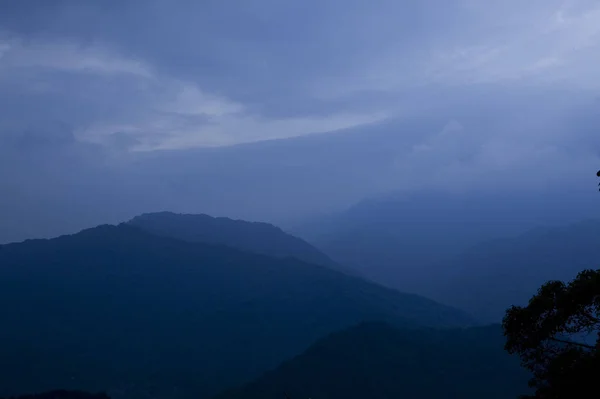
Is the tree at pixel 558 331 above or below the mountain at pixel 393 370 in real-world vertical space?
above

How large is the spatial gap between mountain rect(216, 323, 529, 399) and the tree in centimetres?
8291

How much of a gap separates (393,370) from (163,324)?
98.3m

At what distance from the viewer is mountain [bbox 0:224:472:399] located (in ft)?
429

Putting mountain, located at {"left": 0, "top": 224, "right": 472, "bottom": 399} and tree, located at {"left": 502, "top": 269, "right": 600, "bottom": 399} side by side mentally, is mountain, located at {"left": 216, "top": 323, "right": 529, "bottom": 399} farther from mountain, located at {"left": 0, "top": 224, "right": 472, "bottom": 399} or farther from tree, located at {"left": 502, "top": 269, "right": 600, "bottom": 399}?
tree, located at {"left": 502, "top": 269, "right": 600, "bottom": 399}

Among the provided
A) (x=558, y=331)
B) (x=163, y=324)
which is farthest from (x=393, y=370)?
(x=163, y=324)

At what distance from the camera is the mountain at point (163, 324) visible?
5148 inches

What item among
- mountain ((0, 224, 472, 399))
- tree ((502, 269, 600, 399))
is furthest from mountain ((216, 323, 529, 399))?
tree ((502, 269, 600, 399))

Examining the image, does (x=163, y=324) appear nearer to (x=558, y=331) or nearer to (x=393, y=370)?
(x=393, y=370)

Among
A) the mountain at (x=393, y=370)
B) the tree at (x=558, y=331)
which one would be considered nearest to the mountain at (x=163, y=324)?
the mountain at (x=393, y=370)

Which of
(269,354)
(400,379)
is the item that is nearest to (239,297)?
(269,354)

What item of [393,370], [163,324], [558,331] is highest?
[558,331]

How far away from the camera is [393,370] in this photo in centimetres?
10319

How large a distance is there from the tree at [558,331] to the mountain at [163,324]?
382 ft

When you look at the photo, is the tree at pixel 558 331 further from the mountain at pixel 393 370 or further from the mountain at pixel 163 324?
the mountain at pixel 163 324
